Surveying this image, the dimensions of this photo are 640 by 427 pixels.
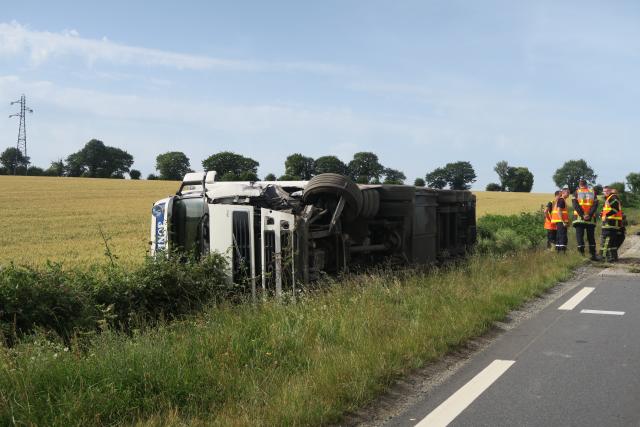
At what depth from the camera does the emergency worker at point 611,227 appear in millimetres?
14555

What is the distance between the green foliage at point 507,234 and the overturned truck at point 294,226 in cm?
538

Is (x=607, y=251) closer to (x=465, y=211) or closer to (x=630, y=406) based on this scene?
(x=465, y=211)

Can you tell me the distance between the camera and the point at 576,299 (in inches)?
372

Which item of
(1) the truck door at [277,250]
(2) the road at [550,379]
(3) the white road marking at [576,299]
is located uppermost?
(1) the truck door at [277,250]

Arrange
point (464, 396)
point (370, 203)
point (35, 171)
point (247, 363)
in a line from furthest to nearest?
point (35, 171)
point (370, 203)
point (247, 363)
point (464, 396)

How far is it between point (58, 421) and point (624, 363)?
4.74m

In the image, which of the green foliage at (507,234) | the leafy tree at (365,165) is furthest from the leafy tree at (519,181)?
the green foliage at (507,234)

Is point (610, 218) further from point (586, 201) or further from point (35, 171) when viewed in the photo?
point (35, 171)

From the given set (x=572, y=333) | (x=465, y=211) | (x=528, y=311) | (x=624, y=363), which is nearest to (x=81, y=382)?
(x=624, y=363)

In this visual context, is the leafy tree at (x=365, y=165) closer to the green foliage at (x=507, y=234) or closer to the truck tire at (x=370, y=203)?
the green foliage at (x=507, y=234)

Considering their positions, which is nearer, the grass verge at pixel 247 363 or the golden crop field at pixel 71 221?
the grass verge at pixel 247 363

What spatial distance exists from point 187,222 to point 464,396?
257 inches

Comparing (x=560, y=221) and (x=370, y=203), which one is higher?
(x=370, y=203)

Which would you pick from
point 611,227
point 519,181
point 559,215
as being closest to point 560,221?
point 559,215
